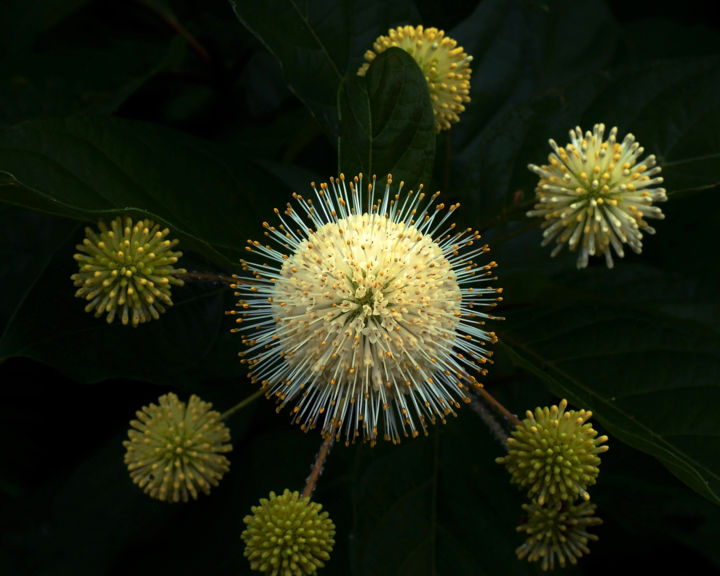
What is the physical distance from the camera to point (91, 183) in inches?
61.8

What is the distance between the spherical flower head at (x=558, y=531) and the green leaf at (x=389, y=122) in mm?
810

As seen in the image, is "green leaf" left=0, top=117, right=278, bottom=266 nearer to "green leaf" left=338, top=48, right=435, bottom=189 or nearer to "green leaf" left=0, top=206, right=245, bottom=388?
"green leaf" left=0, top=206, right=245, bottom=388

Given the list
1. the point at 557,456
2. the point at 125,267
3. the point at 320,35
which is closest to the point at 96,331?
the point at 125,267

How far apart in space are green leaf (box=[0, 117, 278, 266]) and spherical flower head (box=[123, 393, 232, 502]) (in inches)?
14.5

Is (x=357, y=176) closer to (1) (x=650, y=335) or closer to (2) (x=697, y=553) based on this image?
(1) (x=650, y=335)

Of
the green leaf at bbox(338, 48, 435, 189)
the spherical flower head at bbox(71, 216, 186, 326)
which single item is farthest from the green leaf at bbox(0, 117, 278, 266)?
the green leaf at bbox(338, 48, 435, 189)

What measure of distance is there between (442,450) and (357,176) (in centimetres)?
78

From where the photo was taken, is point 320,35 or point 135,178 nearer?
point 135,178

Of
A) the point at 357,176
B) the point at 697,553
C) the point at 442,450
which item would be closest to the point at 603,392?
the point at 442,450

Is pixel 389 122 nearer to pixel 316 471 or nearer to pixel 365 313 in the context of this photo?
pixel 365 313

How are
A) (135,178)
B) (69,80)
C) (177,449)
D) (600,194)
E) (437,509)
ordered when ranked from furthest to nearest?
(69,80)
(437,509)
(135,178)
(177,449)
(600,194)

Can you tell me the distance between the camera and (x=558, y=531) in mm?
1511

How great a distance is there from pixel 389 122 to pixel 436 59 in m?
0.21

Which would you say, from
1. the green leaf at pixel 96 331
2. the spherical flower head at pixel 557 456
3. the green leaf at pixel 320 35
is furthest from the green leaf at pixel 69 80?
the spherical flower head at pixel 557 456
